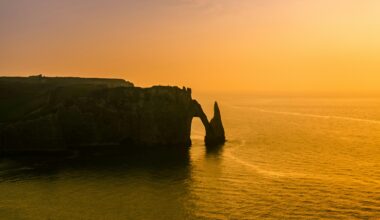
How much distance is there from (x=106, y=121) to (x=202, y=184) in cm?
5300

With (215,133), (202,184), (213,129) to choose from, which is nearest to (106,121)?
(213,129)

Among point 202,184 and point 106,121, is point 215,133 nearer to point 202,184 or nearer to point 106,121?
point 106,121

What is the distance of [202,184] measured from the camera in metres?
73.6

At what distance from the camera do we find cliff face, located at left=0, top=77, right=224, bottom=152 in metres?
112

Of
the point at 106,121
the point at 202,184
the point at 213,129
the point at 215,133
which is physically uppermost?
the point at 106,121

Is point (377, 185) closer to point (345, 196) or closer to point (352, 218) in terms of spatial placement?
point (345, 196)

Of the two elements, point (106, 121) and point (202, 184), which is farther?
point (106, 121)

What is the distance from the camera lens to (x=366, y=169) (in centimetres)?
8369

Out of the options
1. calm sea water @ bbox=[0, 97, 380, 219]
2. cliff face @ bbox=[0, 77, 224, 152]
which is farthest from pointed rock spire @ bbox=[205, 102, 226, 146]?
calm sea water @ bbox=[0, 97, 380, 219]

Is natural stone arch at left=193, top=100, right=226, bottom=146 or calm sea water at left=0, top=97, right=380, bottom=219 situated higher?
natural stone arch at left=193, top=100, right=226, bottom=146

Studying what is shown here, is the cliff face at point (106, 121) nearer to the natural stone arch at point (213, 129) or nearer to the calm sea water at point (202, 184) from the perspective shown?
the natural stone arch at point (213, 129)

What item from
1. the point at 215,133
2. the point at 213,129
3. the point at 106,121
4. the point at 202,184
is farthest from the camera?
the point at 215,133

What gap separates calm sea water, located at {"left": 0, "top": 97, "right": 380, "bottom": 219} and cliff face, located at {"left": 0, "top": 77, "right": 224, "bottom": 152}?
11887 mm

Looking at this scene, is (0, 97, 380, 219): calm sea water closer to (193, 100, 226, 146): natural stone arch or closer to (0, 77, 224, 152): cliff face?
(193, 100, 226, 146): natural stone arch
